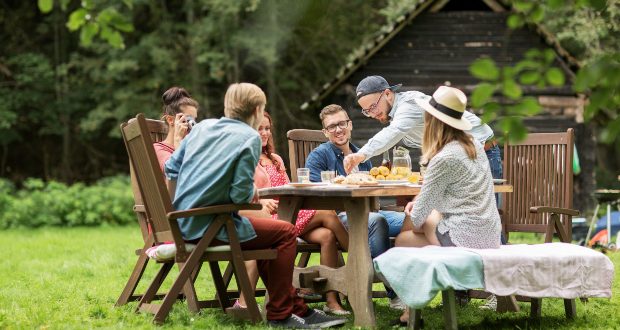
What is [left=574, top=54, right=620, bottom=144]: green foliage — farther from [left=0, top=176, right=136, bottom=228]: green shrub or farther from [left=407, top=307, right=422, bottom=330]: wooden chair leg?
[left=0, top=176, right=136, bottom=228]: green shrub

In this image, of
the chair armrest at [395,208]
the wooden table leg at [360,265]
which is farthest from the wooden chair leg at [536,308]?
the chair armrest at [395,208]

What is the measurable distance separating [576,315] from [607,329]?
536 mm

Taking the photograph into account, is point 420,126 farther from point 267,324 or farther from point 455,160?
point 267,324

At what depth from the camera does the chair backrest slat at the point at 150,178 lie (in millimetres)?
4898

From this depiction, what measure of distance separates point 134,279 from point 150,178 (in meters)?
1.12

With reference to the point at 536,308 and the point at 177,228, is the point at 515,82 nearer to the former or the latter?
the point at 177,228

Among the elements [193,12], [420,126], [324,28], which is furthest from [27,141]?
[420,126]

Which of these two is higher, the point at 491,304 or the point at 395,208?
the point at 395,208

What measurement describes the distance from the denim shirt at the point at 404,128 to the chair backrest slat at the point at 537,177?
1.38 ft

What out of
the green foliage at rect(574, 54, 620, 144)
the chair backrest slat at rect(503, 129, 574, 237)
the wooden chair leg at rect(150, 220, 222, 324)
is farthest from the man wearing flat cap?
the green foliage at rect(574, 54, 620, 144)

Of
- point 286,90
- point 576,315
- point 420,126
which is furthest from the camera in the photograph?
point 286,90

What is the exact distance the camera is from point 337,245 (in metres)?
5.94

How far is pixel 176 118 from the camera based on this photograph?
19.6 feet

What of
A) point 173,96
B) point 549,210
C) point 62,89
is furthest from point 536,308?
point 62,89
